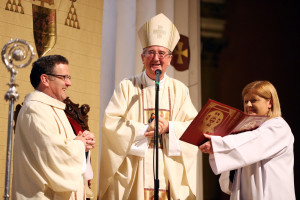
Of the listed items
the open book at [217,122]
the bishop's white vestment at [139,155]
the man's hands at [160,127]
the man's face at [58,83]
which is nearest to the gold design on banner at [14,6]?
the bishop's white vestment at [139,155]

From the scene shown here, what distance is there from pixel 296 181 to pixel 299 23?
→ 236 centimetres

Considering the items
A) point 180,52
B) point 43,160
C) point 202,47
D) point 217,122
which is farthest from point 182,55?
point 43,160

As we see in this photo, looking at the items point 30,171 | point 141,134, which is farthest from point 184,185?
point 30,171


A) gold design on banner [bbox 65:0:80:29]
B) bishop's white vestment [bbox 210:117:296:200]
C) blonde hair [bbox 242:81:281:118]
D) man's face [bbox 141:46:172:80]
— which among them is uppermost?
gold design on banner [bbox 65:0:80:29]

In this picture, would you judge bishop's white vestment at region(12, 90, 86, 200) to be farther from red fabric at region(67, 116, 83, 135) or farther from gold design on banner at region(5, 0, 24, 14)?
gold design on banner at region(5, 0, 24, 14)

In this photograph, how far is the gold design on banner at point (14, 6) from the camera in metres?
5.54

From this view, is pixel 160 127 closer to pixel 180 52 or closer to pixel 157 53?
pixel 157 53

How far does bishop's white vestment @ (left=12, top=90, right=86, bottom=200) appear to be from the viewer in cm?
373

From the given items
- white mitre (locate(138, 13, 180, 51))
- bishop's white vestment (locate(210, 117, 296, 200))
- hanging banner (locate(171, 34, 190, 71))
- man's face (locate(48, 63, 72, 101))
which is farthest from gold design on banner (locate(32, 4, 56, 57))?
bishop's white vestment (locate(210, 117, 296, 200))

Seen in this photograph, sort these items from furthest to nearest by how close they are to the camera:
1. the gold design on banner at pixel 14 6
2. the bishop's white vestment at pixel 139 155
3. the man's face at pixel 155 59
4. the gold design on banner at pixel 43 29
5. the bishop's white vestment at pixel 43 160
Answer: the gold design on banner at pixel 43 29 → the gold design on banner at pixel 14 6 → the man's face at pixel 155 59 → the bishop's white vestment at pixel 139 155 → the bishop's white vestment at pixel 43 160

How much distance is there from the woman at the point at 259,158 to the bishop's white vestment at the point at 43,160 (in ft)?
3.81

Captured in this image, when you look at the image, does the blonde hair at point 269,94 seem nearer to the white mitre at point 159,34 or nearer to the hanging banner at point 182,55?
the white mitre at point 159,34

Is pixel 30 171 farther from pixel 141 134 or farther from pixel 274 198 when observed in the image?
pixel 274 198

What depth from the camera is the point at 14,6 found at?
5.59 metres
